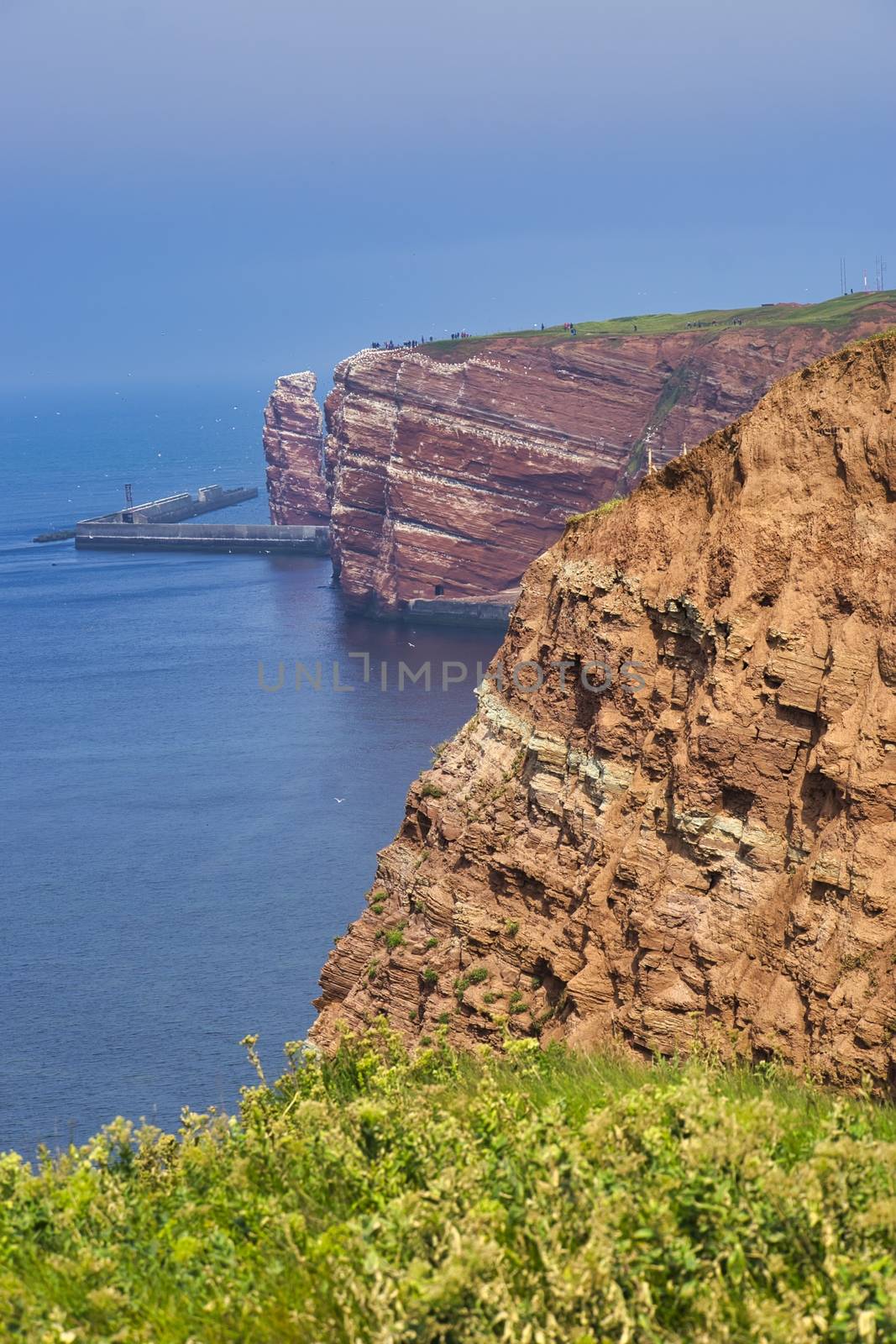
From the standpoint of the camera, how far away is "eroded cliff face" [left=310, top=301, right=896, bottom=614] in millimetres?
169375

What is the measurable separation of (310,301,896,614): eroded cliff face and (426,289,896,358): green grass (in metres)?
→ 2.50

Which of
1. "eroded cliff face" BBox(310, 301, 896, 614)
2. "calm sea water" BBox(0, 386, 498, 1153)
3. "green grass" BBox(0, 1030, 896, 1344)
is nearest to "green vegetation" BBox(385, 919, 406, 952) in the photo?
"green grass" BBox(0, 1030, 896, 1344)

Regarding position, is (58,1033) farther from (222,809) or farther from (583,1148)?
(583,1148)

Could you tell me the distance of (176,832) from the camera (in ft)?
297

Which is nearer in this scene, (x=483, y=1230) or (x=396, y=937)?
(x=483, y=1230)

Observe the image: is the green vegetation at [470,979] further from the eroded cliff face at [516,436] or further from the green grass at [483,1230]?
the eroded cliff face at [516,436]

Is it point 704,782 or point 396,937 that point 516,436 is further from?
point 704,782

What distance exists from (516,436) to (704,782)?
14772 centimetres

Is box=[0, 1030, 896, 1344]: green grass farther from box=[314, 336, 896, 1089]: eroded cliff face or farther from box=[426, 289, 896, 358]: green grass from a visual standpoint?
box=[426, 289, 896, 358]: green grass

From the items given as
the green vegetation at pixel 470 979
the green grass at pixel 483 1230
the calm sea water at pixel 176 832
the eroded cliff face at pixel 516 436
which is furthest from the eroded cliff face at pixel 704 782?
the eroded cliff face at pixel 516 436

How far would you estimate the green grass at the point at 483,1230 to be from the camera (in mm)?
12797

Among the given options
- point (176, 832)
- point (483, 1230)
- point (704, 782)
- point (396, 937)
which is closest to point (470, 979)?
point (396, 937)

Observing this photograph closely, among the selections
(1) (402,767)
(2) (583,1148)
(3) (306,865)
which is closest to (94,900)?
(3) (306,865)

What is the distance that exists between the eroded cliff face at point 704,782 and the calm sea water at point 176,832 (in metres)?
18.5
